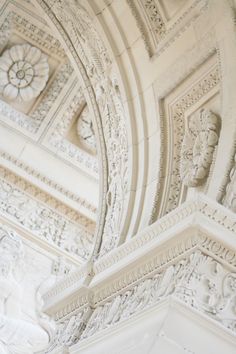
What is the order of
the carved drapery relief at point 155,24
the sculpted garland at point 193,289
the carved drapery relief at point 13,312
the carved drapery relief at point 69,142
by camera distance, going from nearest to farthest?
the sculpted garland at point 193,289 → the carved drapery relief at point 155,24 → the carved drapery relief at point 13,312 → the carved drapery relief at point 69,142

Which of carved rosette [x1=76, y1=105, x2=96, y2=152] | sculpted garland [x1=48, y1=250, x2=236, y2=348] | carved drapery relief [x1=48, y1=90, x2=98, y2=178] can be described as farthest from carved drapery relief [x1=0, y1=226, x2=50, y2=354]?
sculpted garland [x1=48, y1=250, x2=236, y2=348]

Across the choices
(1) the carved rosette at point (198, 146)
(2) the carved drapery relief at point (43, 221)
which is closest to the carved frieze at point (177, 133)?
(1) the carved rosette at point (198, 146)

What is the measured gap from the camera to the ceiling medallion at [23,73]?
8.51m

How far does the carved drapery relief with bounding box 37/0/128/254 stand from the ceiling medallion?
3540 mm

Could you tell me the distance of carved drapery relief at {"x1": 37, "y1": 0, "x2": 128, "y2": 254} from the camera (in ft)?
14.0

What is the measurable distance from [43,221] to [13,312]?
112cm

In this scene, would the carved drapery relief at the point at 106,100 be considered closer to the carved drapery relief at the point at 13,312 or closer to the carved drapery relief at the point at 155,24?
the carved drapery relief at the point at 155,24

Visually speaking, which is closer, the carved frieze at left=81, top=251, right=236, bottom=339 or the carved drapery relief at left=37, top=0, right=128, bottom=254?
the carved frieze at left=81, top=251, right=236, bottom=339

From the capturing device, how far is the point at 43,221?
836 cm

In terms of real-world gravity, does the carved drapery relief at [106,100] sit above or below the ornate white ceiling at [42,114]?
below

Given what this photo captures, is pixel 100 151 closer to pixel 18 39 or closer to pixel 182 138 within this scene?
pixel 182 138

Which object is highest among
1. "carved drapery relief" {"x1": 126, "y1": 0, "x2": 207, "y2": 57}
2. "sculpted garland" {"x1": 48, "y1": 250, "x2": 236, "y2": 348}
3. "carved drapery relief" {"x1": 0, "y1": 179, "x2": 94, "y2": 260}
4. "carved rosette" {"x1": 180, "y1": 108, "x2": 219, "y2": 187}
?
"carved drapery relief" {"x1": 0, "y1": 179, "x2": 94, "y2": 260}

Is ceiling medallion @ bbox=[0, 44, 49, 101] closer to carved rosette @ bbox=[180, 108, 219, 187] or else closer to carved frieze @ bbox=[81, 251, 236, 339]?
carved rosette @ bbox=[180, 108, 219, 187]

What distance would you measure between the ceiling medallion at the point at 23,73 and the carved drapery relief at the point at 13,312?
5.15 ft
